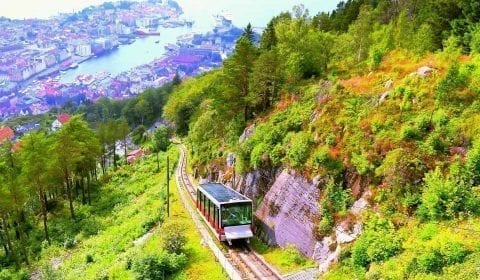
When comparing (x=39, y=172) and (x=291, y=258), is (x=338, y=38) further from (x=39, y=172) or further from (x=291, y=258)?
(x=39, y=172)

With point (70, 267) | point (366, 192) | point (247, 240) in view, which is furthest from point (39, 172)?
point (366, 192)

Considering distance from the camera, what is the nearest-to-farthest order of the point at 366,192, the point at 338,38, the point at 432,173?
the point at 432,173
the point at 366,192
the point at 338,38

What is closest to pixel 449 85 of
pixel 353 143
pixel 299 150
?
pixel 353 143

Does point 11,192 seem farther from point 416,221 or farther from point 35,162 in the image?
point 416,221

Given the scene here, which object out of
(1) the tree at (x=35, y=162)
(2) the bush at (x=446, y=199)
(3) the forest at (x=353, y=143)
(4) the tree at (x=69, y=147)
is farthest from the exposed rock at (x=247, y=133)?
(2) the bush at (x=446, y=199)

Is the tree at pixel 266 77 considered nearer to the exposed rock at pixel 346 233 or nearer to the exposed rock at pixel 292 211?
the exposed rock at pixel 292 211
